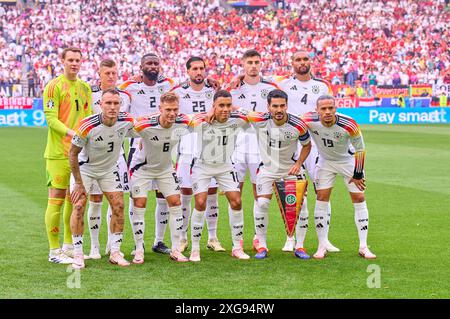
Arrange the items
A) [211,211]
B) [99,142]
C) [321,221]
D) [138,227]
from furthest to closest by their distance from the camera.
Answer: [211,211] < [321,221] < [138,227] < [99,142]

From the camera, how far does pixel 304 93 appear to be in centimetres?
1091

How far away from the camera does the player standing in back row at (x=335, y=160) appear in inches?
372

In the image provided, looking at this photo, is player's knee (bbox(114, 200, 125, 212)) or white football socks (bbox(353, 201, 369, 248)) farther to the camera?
white football socks (bbox(353, 201, 369, 248))

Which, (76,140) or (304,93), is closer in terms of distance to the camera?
(76,140)

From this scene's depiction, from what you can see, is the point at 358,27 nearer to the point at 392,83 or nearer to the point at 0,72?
the point at 392,83

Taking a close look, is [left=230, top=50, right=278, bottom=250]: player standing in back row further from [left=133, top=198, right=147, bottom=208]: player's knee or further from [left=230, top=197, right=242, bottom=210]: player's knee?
[left=133, top=198, right=147, bottom=208]: player's knee

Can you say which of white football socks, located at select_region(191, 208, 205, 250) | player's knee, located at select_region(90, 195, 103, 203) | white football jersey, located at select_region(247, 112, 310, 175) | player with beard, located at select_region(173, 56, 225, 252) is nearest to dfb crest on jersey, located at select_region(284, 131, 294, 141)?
white football jersey, located at select_region(247, 112, 310, 175)

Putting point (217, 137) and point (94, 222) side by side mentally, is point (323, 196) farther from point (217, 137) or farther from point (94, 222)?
point (94, 222)

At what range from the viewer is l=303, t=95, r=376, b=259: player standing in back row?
9.46 m

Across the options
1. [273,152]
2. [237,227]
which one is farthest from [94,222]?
[273,152]

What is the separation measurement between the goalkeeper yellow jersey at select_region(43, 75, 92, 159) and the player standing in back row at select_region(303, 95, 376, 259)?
105 inches

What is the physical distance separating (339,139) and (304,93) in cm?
145
